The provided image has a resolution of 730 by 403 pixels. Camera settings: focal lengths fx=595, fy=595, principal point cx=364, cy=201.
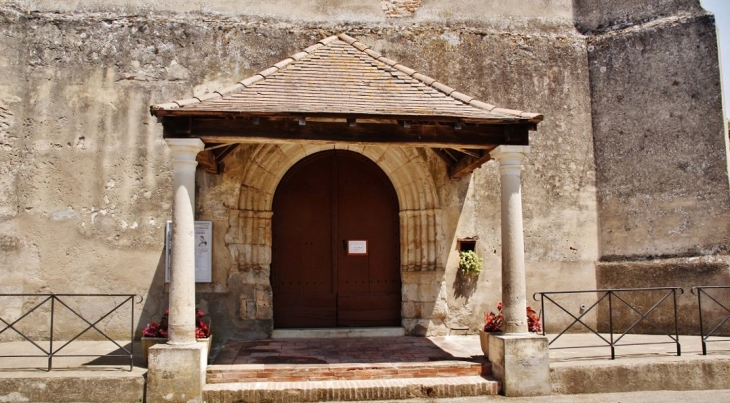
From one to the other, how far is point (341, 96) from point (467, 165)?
2.14 m

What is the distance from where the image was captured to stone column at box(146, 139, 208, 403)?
5.91 m

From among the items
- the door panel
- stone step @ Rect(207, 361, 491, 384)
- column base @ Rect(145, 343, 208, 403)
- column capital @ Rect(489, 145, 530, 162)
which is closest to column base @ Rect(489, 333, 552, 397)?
stone step @ Rect(207, 361, 491, 384)

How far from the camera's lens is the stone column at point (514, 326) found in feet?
20.6

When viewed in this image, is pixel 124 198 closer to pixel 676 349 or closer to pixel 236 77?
pixel 236 77

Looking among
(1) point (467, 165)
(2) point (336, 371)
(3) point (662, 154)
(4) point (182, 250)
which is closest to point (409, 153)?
(1) point (467, 165)

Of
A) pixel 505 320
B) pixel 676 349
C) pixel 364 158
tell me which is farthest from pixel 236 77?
pixel 676 349

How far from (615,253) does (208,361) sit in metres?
6.02

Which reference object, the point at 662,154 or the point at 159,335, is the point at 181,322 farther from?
the point at 662,154

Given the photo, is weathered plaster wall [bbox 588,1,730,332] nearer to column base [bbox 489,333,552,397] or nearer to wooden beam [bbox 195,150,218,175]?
column base [bbox 489,333,552,397]

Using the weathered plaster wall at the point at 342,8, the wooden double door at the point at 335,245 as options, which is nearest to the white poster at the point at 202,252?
the wooden double door at the point at 335,245

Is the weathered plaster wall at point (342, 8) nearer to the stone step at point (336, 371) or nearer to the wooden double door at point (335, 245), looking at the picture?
the wooden double door at point (335, 245)

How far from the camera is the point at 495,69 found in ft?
29.5

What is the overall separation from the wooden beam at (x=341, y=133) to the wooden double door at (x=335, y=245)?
6.82 ft

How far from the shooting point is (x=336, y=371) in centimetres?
636
